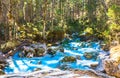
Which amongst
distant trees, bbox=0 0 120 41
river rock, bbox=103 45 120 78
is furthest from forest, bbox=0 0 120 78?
distant trees, bbox=0 0 120 41

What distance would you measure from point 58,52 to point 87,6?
1264 inches

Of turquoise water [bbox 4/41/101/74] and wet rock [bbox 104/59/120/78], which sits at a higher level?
wet rock [bbox 104/59/120/78]

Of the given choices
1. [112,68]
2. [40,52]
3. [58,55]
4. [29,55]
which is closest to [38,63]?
[29,55]

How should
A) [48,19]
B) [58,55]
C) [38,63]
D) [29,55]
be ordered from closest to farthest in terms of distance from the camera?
[38,63]
[29,55]
[58,55]
[48,19]

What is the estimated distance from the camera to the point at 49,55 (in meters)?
23.4

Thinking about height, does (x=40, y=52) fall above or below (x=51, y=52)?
above

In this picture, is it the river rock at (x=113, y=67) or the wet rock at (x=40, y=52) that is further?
the wet rock at (x=40, y=52)

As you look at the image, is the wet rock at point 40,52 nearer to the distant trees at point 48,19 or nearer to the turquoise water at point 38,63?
the turquoise water at point 38,63

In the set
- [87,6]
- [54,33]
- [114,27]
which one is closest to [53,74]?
[114,27]

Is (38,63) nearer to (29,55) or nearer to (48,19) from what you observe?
(29,55)

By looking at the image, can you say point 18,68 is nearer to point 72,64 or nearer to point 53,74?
point 72,64

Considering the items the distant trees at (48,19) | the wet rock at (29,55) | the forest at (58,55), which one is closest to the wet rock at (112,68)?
the forest at (58,55)

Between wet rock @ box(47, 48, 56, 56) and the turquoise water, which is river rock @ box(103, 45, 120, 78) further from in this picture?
wet rock @ box(47, 48, 56, 56)

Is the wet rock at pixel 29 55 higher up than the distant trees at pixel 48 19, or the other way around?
the distant trees at pixel 48 19
